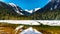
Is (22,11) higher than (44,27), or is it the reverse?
(22,11)

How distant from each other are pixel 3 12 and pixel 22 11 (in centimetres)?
28

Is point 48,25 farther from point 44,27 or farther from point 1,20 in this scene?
point 1,20

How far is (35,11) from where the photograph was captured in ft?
7.68

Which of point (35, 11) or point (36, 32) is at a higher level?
point (35, 11)

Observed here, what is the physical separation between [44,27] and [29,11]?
0.31 m

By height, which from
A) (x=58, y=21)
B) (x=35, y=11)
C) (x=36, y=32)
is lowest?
(x=36, y=32)

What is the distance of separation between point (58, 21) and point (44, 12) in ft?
0.77

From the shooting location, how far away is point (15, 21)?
2.33 m

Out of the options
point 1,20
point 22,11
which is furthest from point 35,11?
point 1,20

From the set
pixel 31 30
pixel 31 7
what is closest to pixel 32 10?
pixel 31 7

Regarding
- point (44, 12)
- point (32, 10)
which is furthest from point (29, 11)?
point (44, 12)

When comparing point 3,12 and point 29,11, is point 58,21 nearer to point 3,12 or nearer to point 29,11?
point 29,11

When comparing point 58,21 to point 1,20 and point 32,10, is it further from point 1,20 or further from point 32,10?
point 1,20

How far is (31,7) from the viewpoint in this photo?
7.68 ft
